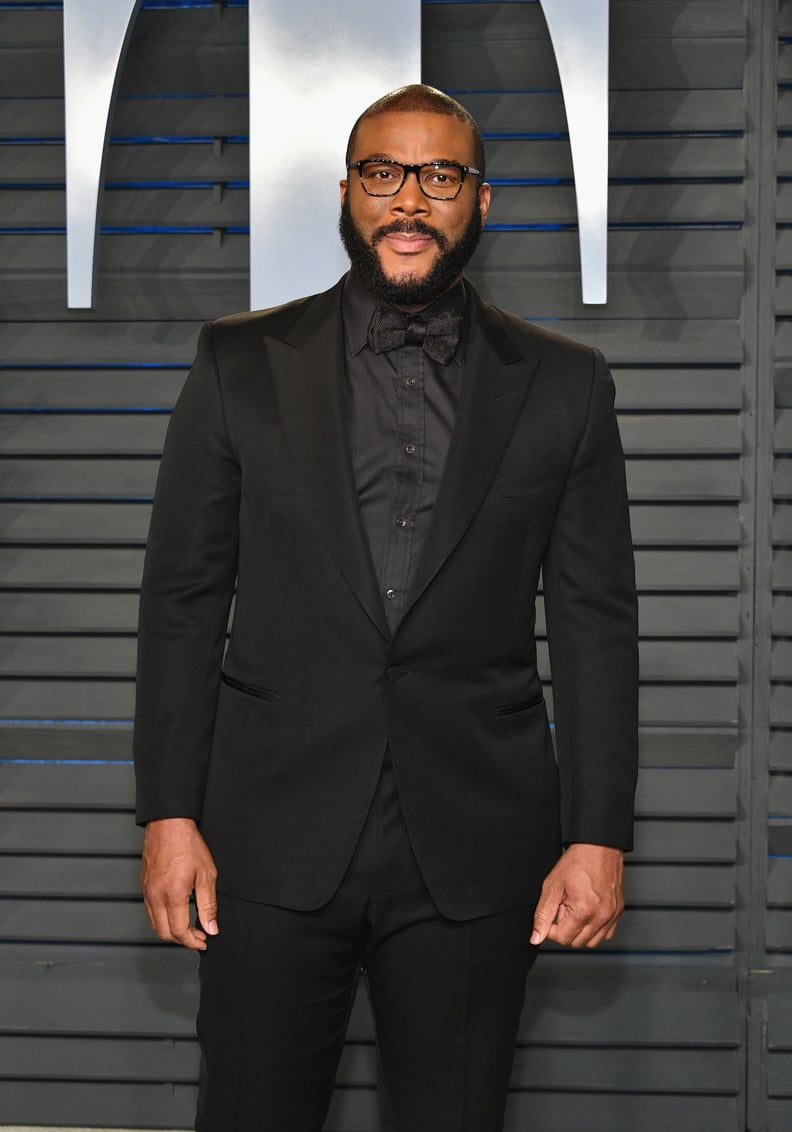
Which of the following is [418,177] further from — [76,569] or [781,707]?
[781,707]

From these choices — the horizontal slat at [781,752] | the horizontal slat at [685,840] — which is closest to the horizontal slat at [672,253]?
the horizontal slat at [781,752]

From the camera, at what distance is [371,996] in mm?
2031

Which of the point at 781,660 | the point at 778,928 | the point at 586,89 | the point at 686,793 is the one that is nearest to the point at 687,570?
the point at 781,660

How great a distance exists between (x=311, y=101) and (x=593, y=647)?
5.58 feet

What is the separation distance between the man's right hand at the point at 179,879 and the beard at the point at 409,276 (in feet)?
2.84

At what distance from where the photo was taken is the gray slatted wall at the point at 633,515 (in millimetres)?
3232

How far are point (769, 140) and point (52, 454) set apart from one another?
1.98 metres

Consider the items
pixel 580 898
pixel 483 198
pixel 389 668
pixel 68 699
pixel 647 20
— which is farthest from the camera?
pixel 68 699

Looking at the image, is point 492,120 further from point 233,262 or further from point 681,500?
point 681,500

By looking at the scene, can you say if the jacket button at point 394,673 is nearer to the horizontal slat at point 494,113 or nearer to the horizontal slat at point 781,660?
the horizontal slat at point 781,660

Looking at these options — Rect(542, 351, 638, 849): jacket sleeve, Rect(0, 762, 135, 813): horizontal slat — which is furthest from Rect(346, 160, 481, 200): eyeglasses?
Rect(0, 762, 135, 813): horizontal slat

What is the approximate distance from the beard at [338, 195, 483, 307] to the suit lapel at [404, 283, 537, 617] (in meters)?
0.09

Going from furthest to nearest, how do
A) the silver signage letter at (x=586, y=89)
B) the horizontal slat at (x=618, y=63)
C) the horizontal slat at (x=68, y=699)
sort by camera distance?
the horizontal slat at (x=68, y=699) → the horizontal slat at (x=618, y=63) → the silver signage letter at (x=586, y=89)

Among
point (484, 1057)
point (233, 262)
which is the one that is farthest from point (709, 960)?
point (233, 262)
